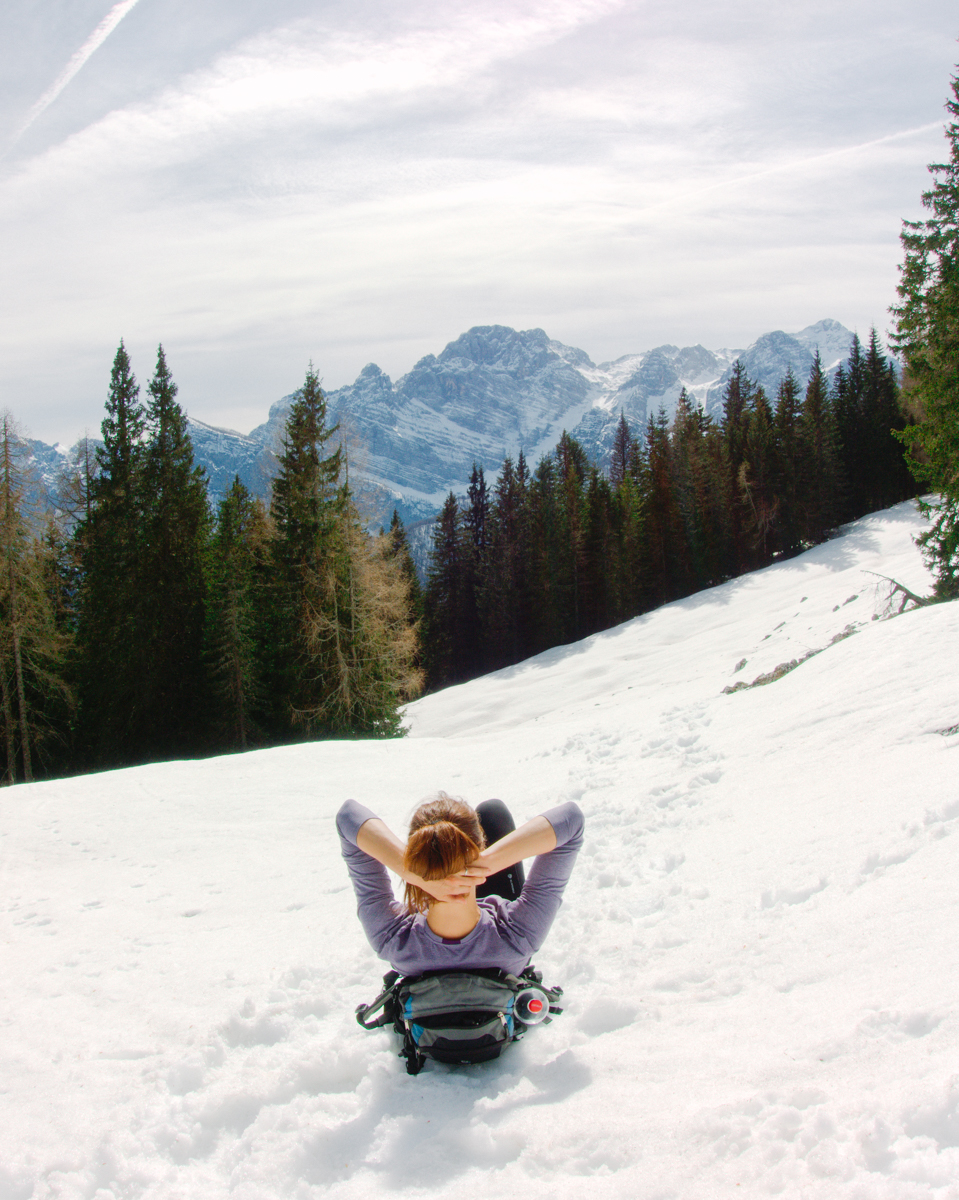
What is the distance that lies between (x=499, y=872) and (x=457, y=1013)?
67 cm

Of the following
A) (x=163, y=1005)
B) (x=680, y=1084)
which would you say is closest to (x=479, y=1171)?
(x=680, y=1084)

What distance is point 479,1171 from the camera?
8.68 feet

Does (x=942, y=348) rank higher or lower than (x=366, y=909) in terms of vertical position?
higher

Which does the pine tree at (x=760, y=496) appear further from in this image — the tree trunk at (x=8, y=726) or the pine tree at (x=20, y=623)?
the tree trunk at (x=8, y=726)

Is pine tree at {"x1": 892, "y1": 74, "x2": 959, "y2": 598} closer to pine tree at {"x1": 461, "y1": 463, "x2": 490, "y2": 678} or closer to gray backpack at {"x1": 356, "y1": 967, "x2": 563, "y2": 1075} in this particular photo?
gray backpack at {"x1": 356, "y1": 967, "x2": 563, "y2": 1075}

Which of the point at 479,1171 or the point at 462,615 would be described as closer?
the point at 479,1171

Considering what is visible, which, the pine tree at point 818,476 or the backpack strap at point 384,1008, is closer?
the backpack strap at point 384,1008

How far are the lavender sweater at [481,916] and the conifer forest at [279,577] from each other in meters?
17.2

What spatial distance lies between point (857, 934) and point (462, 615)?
4641 cm

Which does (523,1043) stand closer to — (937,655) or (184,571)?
(937,655)

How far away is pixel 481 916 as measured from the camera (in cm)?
334

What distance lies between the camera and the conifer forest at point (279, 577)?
22203 millimetres

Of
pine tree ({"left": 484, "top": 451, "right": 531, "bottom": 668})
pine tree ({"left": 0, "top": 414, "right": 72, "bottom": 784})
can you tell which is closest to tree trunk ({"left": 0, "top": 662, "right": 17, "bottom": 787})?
pine tree ({"left": 0, "top": 414, "right": 72, "bottom": 784})

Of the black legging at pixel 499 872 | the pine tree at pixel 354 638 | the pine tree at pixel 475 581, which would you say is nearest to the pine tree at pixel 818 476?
the pine tree at pixel 475 581
